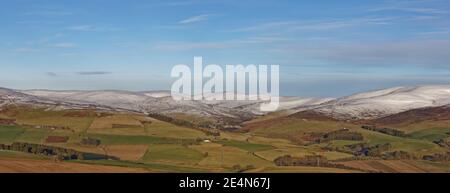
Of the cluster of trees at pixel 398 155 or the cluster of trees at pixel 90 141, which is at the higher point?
the cluster of trees at pixel 90 141

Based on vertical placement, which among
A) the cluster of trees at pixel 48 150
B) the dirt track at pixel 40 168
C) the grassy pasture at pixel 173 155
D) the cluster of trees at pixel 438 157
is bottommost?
the cluster of trees at pixel 438 157

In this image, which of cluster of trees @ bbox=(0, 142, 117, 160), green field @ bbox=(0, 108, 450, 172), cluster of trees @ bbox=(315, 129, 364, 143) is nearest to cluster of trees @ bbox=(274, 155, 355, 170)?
green field @ bbox=(0, 108, 450, 172)

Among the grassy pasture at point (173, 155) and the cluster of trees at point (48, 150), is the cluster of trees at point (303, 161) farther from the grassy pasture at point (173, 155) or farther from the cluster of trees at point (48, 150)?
the cluster of trees at point (48, 150)

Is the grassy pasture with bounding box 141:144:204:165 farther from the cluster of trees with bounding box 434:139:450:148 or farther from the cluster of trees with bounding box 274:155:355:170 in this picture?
the cluster of trees with bounding box 434:139:450:148

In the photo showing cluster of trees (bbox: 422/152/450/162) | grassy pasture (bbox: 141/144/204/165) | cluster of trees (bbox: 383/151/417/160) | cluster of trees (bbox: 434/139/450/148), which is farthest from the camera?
cluster of trees (bbox: 434/139/450/148)

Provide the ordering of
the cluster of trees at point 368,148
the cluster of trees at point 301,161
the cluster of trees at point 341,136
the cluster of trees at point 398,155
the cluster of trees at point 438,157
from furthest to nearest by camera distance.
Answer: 1. the cluster of trees at point 341,136
2. the cluster of trees at point 368,148
3. the cluster of trees at point 398,155
4. the cluster of trees at point 438,157
5. the cluster of trees at point 301,161

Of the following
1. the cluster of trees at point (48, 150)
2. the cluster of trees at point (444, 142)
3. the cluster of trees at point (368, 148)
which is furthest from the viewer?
the cluster of trees at point (444, 142)

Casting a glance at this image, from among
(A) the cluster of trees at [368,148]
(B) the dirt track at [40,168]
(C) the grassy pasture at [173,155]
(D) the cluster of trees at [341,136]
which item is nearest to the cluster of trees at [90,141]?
(C) the grassy pasture at [173,155]

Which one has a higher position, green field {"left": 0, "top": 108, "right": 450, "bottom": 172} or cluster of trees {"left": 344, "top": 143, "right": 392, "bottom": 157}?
green field {"left": 0, "top": 108, "right": 450, "bottom": 172}

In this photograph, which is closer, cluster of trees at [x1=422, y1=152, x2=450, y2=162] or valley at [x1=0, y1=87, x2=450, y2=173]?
valley at [x1=0, y1=87, x2=450, y2=173]

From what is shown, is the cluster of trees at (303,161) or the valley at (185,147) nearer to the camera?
the valley at (185,147)

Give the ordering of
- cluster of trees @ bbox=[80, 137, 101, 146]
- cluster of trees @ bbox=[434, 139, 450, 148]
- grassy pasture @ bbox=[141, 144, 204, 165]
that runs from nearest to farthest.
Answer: grassy pasture @ bbox=[141, 144, 204, 165]
cluster of trees @ bbox=[80, 137, 101, 146]
cluster of trees @ bbox=[434, 139, 450, 148]
